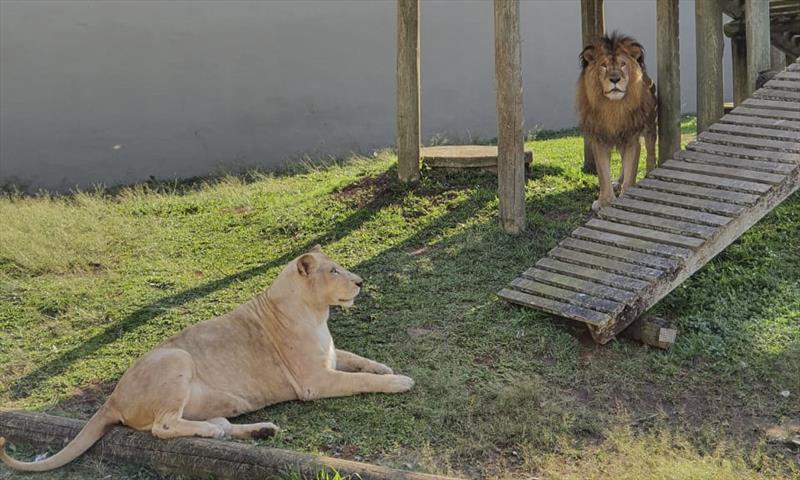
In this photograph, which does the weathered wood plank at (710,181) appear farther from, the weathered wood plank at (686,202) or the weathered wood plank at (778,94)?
the weathered wood plank at (778,94)

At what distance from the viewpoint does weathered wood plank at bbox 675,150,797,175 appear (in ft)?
24.6

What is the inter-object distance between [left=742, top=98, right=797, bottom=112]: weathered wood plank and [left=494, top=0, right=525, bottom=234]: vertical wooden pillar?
5.98 feet

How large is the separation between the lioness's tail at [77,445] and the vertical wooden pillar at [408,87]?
16.5 ft

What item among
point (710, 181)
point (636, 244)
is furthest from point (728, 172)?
point (636, 244)

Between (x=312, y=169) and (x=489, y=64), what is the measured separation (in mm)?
2950

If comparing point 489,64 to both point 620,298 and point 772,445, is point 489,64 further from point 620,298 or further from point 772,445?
point 772,445

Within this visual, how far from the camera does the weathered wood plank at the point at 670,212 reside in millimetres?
7215

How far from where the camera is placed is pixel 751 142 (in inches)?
312

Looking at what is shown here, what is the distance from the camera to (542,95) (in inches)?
543

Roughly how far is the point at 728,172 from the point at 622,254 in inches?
44.6

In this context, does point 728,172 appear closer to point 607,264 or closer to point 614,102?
point 607,264

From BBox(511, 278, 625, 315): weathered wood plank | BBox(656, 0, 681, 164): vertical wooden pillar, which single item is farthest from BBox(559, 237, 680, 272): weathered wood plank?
BBox(656, 0, 681, 164): vertical wooden pillar

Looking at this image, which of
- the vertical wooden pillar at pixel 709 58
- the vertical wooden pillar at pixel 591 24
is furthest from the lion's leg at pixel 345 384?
the vertical wooden pillar at pixel 591 24

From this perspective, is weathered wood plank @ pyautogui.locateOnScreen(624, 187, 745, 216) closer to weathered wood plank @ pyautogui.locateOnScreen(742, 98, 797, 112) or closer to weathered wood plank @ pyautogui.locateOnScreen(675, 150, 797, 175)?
weathered wood plank @ pyautogui.locateOnScreen(675, 150, 797, 175)
